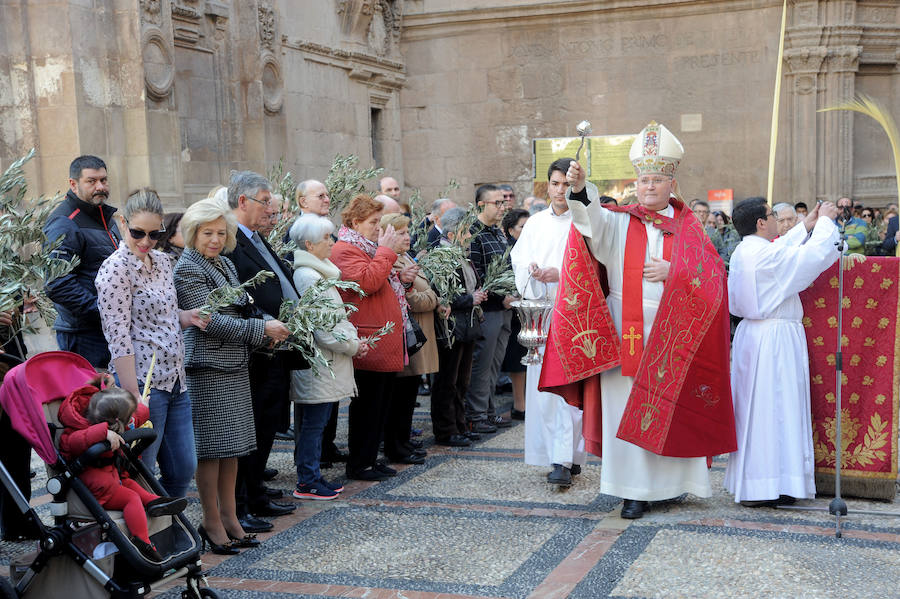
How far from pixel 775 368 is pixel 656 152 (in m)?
1.35

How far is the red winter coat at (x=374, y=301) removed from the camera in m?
5.92

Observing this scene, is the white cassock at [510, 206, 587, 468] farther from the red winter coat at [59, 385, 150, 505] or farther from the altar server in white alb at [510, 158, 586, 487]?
the red winter coat at [59, 385, 150, 505]

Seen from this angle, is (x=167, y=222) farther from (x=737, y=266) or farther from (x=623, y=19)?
(x=623, y=19)

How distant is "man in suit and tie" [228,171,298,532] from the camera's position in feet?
16.7

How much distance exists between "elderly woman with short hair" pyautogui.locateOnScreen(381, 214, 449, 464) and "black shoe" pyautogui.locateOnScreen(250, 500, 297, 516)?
50.0 inches

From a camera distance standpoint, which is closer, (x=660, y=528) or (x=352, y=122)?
(x=660, y=528)

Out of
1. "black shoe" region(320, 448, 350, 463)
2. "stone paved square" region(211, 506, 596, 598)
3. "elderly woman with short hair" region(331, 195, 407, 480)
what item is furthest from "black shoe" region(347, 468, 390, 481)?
"stone paved square" region(211, 506, 596, 598)

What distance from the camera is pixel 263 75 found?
13148 millimetres

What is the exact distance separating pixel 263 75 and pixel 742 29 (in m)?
7.52

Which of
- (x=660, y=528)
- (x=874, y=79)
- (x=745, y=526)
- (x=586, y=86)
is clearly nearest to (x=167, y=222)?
(x=660, y=528)

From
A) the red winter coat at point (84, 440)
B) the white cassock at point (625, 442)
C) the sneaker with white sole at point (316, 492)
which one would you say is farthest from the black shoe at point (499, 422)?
the red winter coat at point (84, 440)

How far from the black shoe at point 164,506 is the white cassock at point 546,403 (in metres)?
2.62

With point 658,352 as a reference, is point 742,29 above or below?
above

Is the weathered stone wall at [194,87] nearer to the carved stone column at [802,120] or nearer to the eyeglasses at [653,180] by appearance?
the eyeglasses at [653,180]
